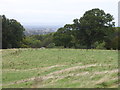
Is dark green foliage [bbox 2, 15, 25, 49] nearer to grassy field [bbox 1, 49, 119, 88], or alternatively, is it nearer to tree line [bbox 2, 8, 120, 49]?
tree line [bbox 2, 8, 120, 49]

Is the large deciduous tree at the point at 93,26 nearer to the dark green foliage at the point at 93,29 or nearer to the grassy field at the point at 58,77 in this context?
the dark green foliage at the point at 93,29

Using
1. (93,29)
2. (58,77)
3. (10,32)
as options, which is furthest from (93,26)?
(58,77)

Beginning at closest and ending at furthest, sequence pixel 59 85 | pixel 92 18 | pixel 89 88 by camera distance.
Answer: pixel 89 88, pixel 59 85, pixel 92 18

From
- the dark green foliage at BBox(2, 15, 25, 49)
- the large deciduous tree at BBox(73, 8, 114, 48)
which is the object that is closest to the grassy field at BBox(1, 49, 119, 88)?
the large deciduous tree at BBox(73, 8, 114, 48)

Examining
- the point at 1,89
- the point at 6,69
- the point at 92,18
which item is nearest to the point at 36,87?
the point at 1,89

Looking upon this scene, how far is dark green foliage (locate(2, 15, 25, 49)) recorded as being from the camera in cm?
6131

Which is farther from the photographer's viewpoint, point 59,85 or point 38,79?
point 38,79

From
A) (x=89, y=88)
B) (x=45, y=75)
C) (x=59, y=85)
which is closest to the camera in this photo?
(x=89, y=88)

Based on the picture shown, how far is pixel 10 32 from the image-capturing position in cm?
6216

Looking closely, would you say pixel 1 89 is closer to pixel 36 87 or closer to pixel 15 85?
pixel 15 85

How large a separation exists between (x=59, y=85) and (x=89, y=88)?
246cm

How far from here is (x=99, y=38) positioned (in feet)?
188

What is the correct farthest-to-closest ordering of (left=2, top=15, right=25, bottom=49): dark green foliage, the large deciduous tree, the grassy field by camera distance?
(left=2, top=15, right=25, bottom=49): dark green foliage < the large deciduous tree < the grassy field

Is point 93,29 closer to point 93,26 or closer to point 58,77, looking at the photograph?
point 93,26
